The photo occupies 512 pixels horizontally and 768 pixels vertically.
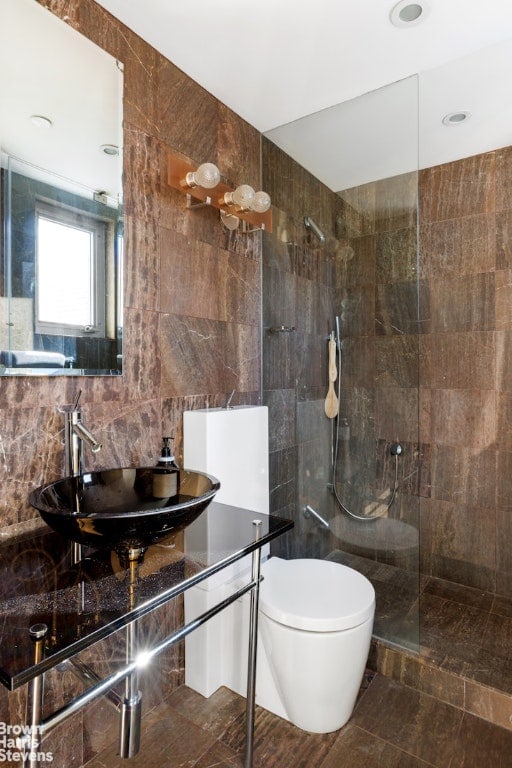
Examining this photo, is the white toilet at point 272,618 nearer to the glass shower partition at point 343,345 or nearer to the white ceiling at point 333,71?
the glass shower partition at point 343,345

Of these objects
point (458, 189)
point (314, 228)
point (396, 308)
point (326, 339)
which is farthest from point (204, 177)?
point (458, 189)

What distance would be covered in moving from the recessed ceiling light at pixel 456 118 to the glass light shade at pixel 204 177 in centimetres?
129

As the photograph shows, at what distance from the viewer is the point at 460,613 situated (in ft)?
7.16

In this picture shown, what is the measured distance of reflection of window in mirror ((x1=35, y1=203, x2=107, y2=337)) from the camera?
130 cm

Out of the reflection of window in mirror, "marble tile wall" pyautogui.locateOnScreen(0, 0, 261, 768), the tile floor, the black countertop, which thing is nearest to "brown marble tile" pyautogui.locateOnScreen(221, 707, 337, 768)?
the tile floor

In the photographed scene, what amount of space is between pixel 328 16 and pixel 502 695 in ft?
8.31

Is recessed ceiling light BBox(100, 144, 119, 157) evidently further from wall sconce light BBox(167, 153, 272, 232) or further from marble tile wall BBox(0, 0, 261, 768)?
wall sconce light BBox(167, 153, 272, 232)

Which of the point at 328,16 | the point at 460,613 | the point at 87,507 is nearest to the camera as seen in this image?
the point at 87,507

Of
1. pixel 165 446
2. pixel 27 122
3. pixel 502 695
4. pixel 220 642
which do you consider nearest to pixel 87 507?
pixel 165 446

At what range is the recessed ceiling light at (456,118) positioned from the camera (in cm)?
212

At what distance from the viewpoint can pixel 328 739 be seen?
1.54 meters

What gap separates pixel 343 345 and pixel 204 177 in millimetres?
1141

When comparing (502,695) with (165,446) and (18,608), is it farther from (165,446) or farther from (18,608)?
(18,608)

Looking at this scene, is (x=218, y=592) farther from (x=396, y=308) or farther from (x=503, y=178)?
(x=503, y=178)
